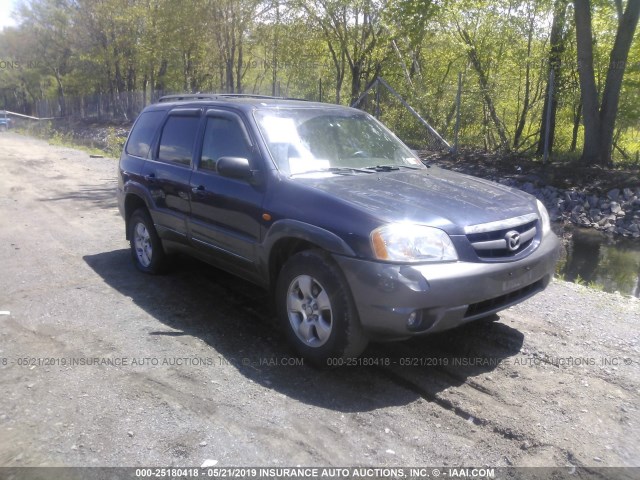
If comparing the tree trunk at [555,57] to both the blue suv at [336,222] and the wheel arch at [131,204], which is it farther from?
the wheel arch at [131,204]

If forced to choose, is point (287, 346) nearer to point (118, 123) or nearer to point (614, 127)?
point (614, 127)

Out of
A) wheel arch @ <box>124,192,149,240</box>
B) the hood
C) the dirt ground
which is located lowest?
the dirt ground

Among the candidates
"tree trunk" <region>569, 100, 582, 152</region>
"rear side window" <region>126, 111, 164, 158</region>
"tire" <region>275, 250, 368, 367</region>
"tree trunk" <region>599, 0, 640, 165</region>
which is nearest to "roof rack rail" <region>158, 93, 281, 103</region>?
"rear side window" <region>126, 111, 164, 158</region>

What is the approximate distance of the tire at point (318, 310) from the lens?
3836 millimetres

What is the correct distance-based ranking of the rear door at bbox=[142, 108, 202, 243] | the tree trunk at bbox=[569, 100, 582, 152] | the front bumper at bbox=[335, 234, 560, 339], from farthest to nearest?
the tree trunk at bbox=[569, 100, 582, 152], the rear door at bbox=[142, 108, 202, 243], the front bumper at bbox=[335, 234, 560, 339]

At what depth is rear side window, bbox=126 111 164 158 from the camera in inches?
244

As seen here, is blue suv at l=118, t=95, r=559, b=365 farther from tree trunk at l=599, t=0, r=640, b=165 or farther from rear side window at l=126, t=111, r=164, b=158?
tree trunk at l=599, t=0, r=640, b=165

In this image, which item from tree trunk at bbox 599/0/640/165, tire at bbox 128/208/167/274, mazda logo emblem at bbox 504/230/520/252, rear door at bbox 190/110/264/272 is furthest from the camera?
tree trunk at bbox 599/0/640/165

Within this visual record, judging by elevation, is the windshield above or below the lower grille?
above

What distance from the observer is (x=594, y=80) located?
1322 centimetres

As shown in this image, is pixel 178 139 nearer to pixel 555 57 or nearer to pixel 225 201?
pixel 225 201

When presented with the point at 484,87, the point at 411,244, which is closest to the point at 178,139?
the point at 411,244

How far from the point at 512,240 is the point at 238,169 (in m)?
2.12

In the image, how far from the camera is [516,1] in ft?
51.0
